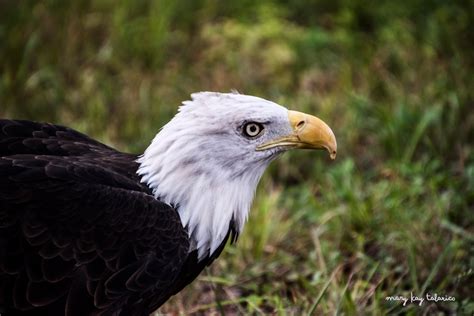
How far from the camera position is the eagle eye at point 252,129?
13.5 ft

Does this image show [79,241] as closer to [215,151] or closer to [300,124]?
[215,151]

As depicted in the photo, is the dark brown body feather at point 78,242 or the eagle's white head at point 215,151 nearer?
the dark brown body feather at point 78,242

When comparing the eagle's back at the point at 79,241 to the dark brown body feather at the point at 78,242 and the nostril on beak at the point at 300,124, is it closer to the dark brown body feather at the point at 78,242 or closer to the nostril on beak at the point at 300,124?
the dark brown body feather at the point at 78,242

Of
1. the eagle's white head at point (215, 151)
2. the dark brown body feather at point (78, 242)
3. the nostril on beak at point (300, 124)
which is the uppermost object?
the nostril on beak at point (300, 124)

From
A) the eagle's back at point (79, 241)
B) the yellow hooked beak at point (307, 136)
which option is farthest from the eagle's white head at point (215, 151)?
the eagle's back at point (79, 241)

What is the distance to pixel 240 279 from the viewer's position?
17.5ft

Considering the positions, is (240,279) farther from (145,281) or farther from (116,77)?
(116,77)

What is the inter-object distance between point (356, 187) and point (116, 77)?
9.50ft

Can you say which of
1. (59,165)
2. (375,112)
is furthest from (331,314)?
(375,112)

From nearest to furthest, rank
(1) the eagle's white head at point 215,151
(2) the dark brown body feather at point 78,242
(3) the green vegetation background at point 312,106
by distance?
(2) the dark brown body feather at point 78,242 < (1) the eagle's white head at point 215,151 < (3) the green vegetation background at point 312,106

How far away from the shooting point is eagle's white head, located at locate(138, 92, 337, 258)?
408 cm

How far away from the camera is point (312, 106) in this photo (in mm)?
7375

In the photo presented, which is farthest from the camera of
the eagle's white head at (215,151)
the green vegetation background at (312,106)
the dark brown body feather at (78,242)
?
the green vegetation background at (312,106)

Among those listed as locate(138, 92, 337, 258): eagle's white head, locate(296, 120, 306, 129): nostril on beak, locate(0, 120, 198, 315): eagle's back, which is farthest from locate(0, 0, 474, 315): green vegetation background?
locate(296, 120, 306, 129): nostril on beak
